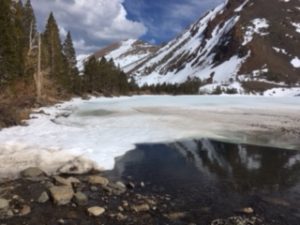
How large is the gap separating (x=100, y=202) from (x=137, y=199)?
106 cm

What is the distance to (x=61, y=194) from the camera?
10.6 m

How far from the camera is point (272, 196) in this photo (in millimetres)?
11539

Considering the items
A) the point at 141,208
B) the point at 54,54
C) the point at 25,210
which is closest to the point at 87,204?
the point at 141,208

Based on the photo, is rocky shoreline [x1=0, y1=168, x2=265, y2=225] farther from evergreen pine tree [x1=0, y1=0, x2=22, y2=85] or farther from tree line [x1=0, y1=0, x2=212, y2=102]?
evergreen pine tree [x1=0, y1=0, x2=22, y2=85]

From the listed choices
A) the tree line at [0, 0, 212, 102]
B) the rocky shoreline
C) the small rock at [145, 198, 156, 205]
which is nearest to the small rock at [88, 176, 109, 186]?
the rocky shoreline

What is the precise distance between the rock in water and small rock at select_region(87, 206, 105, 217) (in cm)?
95

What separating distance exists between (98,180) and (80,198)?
1.87 m

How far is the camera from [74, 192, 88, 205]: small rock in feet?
34.2

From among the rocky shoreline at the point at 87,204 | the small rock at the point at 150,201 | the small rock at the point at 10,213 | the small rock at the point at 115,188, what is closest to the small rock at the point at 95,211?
the rocky shoreline at the point at 87,204

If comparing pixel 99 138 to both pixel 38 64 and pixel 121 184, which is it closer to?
pixel 121 184

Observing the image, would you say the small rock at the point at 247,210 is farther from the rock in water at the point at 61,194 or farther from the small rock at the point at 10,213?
the small rock at the point at 10,213

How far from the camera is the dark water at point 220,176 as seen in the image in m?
10.5

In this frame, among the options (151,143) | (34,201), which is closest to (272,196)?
(34,201)

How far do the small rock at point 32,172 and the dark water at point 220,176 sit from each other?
258cm
